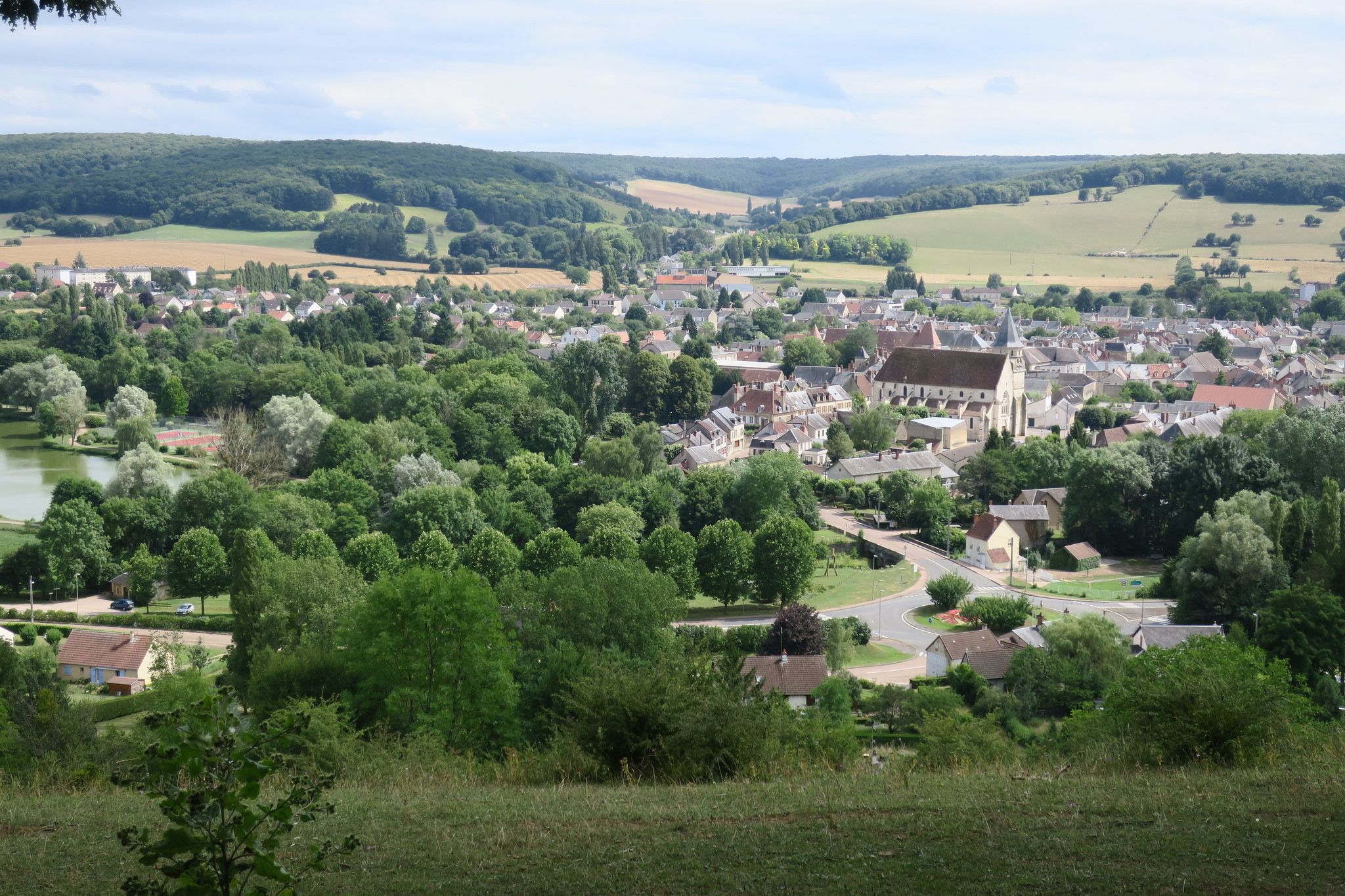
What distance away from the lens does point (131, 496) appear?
35531 millimetres

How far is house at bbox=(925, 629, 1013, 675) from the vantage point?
82.4 feet

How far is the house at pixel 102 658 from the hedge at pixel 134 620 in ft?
8.72

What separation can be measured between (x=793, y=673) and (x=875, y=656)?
4.10 metres

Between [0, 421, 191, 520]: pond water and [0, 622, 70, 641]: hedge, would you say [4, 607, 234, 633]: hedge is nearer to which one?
[0, 622, 70, 641]: hedge

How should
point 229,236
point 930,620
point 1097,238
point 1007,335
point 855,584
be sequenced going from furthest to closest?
point 229,236 < point 1097,238 < point 1007,335 < point 855,584 < point 930,620

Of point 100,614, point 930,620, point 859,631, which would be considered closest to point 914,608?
point 930,620

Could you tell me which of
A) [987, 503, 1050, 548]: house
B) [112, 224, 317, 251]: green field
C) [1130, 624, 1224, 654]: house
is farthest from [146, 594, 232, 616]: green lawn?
[112, 224, 317, 251]: green field

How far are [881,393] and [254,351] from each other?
2959cm

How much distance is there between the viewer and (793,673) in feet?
77.6

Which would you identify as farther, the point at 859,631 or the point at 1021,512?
the point at 1021,512

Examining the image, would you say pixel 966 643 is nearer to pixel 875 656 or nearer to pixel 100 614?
pixel 875 656

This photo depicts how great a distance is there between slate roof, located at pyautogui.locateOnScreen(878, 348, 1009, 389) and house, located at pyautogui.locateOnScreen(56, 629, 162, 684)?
37448mm

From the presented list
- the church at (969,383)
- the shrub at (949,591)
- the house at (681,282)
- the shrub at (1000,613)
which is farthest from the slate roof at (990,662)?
the house at (681,282)

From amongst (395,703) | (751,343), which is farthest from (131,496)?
(751,343)
